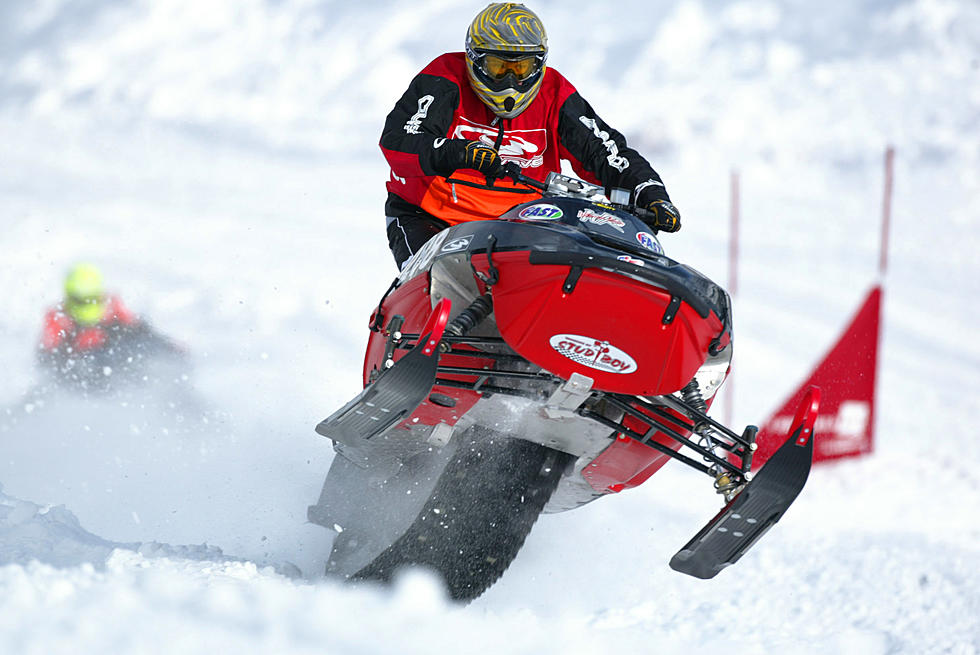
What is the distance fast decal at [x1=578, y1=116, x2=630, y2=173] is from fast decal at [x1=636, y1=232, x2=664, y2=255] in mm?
979

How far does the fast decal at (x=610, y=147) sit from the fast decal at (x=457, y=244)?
1.21 meters

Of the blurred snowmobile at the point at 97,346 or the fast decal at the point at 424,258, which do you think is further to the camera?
the blurred snowmobile at the point at 97,346

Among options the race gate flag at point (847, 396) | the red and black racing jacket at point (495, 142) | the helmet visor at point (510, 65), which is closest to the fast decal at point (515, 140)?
the red and black racing jacket at point (495, 142)

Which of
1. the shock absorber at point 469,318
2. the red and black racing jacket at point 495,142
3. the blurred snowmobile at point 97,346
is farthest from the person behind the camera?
the blurred snowmobile at point 97,346

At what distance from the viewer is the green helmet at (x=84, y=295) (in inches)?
250

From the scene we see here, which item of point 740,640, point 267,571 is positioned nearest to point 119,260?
point 267,571

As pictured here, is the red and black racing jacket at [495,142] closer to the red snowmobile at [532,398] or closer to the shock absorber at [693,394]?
the red snowmobile at [532,398]

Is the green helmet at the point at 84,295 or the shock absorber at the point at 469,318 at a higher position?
the shock absorber at the point at 469,318

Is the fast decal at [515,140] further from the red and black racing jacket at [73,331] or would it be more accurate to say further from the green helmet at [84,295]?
the green helmet at [84,295]

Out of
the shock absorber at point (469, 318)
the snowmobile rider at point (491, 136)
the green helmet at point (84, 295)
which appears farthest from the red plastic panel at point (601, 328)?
the green helmet at point (84, 295)

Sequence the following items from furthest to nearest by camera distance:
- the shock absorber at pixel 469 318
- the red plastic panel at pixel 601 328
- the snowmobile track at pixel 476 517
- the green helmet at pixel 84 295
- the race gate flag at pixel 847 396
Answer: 1. the race gate flag at pixel 847 396
2. the green helmet at pixel 84 295
3. the snowmobile track at pixel 476 517
4. the shock absorber at pixel 469 318
5. the red plastic panel at pixel 601 328

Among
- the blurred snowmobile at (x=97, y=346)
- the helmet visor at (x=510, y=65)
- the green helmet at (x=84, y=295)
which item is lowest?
the blurred snowmobile at (x=97, y=346)

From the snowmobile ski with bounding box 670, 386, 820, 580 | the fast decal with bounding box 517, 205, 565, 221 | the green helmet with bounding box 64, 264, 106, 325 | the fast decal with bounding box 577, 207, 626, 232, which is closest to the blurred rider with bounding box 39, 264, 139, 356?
the green helmet with bounding box 64, 264, 106, 325

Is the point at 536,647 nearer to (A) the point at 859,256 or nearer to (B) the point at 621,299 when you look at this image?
(B) the point at 621,299
